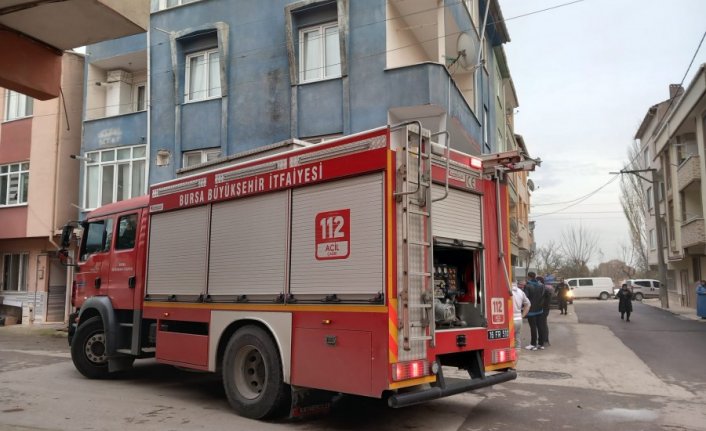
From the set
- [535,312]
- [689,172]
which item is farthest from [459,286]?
[689,172]

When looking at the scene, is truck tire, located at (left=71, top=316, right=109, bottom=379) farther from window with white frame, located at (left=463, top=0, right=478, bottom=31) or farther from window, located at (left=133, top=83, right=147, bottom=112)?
window with white frame, located at (left=463, top=0, right=478, bottom=31)

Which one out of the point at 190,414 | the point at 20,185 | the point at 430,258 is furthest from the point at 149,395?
the point at 20,185

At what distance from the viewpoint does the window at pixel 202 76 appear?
57.4 feet

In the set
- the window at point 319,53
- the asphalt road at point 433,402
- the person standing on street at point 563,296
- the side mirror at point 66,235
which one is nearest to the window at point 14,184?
the asphalt road at point 433,402

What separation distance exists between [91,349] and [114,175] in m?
10.8

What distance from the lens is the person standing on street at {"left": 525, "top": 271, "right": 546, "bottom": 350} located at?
44.7 feet

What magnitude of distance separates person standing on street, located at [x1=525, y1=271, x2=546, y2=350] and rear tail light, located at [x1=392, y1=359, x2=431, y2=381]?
842 cm

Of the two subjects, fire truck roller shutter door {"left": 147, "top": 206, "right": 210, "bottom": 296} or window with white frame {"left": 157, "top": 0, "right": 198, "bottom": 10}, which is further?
window with white frame {"left": 157, "top": 0, "right": 198, "bottom": 10}

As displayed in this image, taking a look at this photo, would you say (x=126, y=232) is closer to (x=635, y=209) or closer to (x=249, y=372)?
(x=249, y=372)

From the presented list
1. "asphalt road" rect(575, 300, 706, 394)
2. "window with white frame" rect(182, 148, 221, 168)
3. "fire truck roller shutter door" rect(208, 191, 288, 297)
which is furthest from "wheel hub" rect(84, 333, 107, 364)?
"asphalt road" rect(575, 300, 706, 394)

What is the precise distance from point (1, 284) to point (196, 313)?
19538mm

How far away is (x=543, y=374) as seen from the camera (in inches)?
407

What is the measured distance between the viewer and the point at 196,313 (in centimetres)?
776

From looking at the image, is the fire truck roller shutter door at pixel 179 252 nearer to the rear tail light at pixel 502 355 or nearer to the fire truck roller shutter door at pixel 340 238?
the fire truck roller shutter door at pixel 340 238
